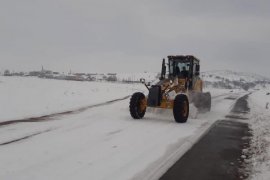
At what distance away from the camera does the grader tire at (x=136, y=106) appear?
14852 millimetres

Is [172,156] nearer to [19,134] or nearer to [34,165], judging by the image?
[34,165]

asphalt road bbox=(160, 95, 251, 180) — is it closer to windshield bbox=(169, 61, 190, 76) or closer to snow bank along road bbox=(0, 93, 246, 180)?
snow bank along road bbox=(0, 93, 246, 180)

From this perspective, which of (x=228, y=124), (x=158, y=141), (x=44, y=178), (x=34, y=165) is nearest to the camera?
(x=44, y=178)

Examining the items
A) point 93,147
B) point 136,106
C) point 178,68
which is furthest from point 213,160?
point 178,68

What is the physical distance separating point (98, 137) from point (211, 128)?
518cm

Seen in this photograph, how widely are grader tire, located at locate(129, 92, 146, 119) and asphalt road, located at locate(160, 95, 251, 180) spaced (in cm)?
358

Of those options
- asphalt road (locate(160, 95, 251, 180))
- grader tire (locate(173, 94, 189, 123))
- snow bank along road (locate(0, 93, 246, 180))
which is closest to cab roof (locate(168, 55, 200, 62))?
grader tire (locate(173, 94, 189, 123))

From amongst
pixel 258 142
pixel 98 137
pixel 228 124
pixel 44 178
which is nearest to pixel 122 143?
pixel 98 137

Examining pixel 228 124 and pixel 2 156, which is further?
pixel 228 124

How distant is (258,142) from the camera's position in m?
10.7

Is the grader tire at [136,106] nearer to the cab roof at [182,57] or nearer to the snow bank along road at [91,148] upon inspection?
the snow bank along road at [91,148]

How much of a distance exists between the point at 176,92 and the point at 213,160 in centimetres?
828

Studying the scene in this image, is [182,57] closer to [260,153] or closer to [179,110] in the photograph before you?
[179,110]

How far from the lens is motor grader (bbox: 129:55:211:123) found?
1459 cm
